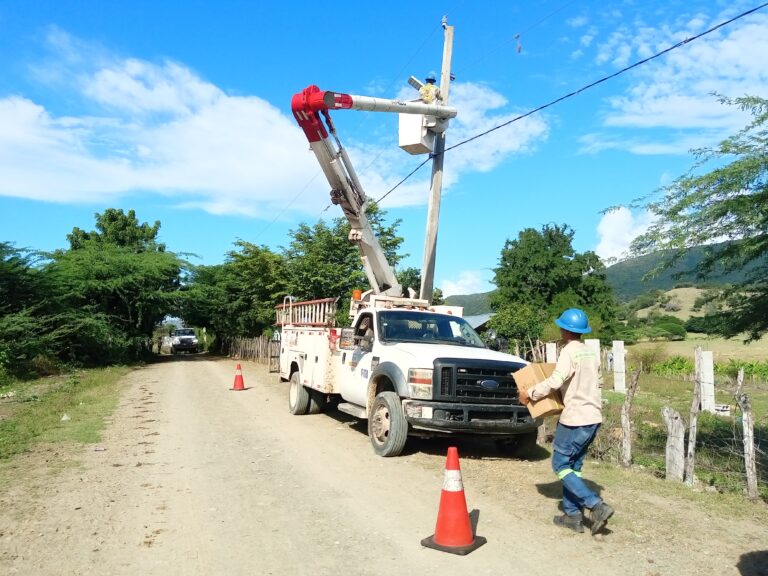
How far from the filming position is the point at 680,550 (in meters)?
5.03

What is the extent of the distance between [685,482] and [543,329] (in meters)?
18.5

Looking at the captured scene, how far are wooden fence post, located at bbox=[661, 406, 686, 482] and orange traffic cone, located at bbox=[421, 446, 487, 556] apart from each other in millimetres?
3223

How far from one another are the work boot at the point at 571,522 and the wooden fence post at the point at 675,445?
222 cm

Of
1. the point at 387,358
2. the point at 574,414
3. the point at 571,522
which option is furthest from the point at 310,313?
the point at 571,522

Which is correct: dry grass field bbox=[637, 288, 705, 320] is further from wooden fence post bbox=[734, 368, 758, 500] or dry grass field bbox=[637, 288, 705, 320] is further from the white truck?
wooden fence post bbox=[734, 368, 758, 500]

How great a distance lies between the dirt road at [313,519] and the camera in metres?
4.73

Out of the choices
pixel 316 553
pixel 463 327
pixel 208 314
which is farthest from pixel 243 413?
pixel 208 314

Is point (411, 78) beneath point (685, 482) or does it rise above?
above

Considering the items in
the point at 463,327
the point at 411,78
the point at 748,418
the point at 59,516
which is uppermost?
the point at 411,78

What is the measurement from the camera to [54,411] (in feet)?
42.2

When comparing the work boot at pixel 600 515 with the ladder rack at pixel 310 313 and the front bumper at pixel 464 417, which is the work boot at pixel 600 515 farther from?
the ladder rack at pixel 310 313

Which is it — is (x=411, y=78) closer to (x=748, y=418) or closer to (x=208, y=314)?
(x=748, y=418)

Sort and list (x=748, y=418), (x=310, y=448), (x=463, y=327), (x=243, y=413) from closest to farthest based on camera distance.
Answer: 1. (x=748, y=418)
2. (x=310, y=448)
3. (x=463, y=327)
4. (x=243, y=413)

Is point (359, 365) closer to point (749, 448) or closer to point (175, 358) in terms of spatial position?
point (749, 448)
